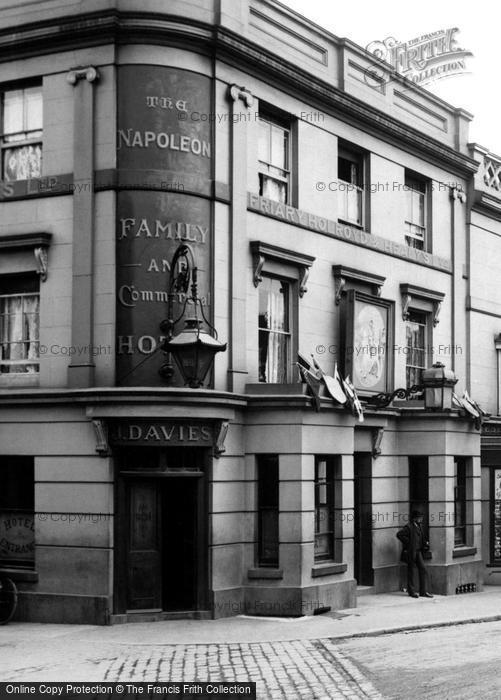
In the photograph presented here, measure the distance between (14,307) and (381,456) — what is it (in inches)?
364

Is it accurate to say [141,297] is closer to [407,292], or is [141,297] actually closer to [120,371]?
[120,371]

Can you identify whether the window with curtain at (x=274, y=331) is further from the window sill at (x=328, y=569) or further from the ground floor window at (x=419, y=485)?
the ground floor window at (x=419, y=485)

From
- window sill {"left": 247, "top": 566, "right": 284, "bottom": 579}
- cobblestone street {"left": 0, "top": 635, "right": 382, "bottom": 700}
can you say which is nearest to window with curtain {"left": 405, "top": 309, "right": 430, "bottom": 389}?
window sill {"left": 247, "top": 566, "right": 284, "bottom": 579}

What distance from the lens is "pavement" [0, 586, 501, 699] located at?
46.5ft

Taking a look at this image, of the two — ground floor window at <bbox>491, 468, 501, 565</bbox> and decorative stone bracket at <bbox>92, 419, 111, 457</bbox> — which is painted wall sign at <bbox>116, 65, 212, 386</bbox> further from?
ground floor window at <bbox>491, 468, 501, 565</bbox>

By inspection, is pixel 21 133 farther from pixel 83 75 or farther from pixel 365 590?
pixel 365 590

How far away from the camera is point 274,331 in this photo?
22031 millimetres

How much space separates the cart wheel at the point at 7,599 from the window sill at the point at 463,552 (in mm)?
10753

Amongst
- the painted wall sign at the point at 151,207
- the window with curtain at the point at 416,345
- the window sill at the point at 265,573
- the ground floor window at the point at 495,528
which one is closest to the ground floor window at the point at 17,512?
the painted wall sign at the point at 151,207

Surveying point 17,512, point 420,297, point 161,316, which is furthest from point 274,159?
point 17,512

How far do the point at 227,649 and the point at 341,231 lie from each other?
1073cm

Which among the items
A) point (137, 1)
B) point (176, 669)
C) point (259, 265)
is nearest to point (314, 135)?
point (259, 265)

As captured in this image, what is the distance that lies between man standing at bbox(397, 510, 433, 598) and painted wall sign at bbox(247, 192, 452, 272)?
6212 millimetres

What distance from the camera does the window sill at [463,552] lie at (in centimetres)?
2530
